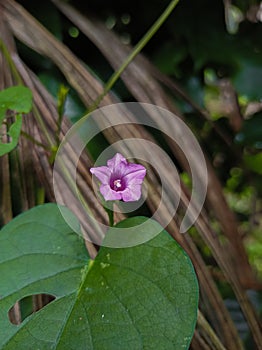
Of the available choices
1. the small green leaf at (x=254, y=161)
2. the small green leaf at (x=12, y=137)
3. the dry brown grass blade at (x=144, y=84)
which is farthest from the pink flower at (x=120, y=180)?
the small green leaf at (x=254, y=161)

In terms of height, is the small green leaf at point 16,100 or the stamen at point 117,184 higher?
the small green leaf at point 16,100

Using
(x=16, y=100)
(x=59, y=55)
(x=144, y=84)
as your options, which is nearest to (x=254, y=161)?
(x=144, y=84)

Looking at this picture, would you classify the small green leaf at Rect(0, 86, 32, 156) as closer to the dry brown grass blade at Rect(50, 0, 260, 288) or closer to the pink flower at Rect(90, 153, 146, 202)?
the pink flower at Rect(90, 153, 146, 202)

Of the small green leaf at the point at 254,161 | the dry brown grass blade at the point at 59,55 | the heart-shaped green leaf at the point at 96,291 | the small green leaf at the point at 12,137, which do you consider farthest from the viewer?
the small green leaf at the point at 254,161

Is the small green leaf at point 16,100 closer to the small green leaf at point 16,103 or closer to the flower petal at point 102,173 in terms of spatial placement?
the small green leaf at point 16,103

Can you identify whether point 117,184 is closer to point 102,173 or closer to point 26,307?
point 102,173

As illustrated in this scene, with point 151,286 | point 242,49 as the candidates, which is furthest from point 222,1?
point 151,286

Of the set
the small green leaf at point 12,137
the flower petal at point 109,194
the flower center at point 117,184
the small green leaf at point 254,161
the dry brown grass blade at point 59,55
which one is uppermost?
the dry brown grass blade at point 59,55
